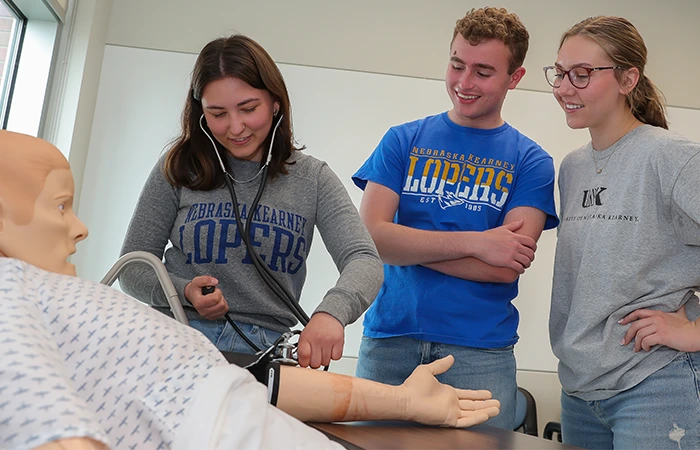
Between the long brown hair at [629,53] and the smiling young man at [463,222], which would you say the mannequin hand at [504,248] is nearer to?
the smiling young man at [463,222]

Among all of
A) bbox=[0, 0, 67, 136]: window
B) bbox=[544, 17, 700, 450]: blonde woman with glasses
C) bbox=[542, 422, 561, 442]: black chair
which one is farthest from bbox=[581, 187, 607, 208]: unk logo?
bbox=[0, 0, 67, 136]: window

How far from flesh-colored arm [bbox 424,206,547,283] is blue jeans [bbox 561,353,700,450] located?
0.35 meters

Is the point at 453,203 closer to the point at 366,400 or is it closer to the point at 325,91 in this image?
the point at 366,400

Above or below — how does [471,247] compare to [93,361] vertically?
above

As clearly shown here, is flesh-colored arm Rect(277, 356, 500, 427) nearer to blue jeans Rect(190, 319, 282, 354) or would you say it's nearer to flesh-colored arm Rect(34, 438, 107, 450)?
blue jeans Rect(190, 319, 282, 354)

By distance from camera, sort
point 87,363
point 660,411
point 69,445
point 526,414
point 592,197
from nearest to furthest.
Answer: point 69,445 → point 87,363 → point 660,411 → point 592,197 → point 526,414

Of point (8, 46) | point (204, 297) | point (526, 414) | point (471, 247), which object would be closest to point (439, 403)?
point (204, 297)

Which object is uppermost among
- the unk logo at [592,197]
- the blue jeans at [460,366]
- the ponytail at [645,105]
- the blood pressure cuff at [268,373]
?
the ponytail at [645,105]

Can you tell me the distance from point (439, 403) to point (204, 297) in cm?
46

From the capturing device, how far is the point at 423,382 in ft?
3.70

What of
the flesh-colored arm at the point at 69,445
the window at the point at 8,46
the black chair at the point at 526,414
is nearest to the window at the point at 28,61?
the window at the point at 8,46

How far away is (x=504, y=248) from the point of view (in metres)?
1.60

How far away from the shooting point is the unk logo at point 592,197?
153 cm

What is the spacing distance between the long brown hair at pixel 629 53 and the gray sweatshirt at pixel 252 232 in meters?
0.70
